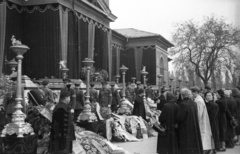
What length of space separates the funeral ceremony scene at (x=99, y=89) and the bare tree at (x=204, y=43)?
0.11 m

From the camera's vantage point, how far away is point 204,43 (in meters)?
36.3

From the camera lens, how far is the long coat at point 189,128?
8.25m

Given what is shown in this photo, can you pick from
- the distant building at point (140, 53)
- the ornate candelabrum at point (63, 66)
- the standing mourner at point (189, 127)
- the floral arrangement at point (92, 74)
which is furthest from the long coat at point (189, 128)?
the distant building at point (140, 53)

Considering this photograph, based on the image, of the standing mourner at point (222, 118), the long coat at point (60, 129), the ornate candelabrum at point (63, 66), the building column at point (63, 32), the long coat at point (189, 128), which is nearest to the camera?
the long coat at point (60, 129)

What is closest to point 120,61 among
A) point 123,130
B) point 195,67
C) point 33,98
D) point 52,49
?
point 195,67

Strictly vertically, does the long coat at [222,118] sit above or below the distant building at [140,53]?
below

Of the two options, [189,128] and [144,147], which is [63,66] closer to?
[144,147]

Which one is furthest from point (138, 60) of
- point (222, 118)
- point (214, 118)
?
point (214, 118)

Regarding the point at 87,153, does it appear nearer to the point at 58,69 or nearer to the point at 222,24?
the point at 58,69

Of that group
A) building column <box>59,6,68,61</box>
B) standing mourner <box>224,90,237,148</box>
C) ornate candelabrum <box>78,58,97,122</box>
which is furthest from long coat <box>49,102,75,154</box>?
building column <box>59,6,68,61</box>

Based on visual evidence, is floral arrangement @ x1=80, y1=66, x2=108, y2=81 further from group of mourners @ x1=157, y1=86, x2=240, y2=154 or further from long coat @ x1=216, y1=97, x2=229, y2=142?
long coat @ x1=216, y1=97, x2=229, y2=142

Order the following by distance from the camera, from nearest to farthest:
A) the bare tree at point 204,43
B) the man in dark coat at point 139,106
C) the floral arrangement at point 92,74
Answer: the man in dark coat at point 139,106 < the floral arrangement at point 92,74 < the bare tree at point 204,43

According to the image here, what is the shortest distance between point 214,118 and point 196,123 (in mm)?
1716

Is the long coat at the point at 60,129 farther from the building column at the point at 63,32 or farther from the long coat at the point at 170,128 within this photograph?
the building column at the point at 63,32
